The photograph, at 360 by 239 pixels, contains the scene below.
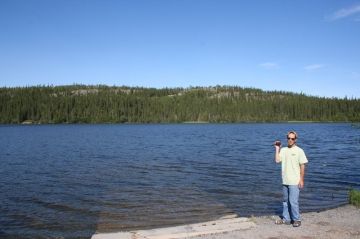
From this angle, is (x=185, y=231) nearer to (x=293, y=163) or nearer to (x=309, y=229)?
(x=309, y=229)

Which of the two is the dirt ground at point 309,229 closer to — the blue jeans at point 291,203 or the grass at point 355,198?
the blue jeans at point 291,203

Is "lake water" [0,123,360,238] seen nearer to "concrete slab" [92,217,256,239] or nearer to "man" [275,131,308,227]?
"concrete slab" [92,217,256,239]

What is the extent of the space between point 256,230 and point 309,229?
174 cm

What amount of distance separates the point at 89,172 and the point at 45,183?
6.03m

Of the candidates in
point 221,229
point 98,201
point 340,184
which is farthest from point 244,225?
point 340,184

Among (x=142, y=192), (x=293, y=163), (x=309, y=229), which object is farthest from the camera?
(x=142, y=192)

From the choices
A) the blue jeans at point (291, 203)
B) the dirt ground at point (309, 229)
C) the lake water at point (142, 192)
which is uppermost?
the blue jeans at point (291, 203)

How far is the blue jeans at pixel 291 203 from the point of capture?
14.1 m

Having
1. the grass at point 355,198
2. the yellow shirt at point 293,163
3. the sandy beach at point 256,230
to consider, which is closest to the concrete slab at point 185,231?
the sandy beach at point 256,230

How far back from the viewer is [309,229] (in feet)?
44.3

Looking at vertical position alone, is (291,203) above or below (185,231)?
above

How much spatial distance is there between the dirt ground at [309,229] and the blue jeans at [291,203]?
429 millimetres

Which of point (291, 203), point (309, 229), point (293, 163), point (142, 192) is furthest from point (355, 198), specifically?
point (142, 192)

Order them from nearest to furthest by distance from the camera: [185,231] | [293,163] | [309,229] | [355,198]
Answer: [185,231] → [309,229] → [293,163] → [355,198]
